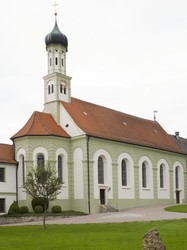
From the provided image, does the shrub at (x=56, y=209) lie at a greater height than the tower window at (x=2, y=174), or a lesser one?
lesser

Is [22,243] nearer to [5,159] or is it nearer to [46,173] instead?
[46,173]

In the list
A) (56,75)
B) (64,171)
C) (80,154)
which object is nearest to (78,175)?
(64,171)

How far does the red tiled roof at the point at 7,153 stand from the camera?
4879 centimetres

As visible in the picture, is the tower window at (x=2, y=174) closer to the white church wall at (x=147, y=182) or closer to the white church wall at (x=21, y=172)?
the white church wall at (x=21, y=172)

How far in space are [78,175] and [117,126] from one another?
1091 centimetres

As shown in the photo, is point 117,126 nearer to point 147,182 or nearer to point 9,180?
point 147,182

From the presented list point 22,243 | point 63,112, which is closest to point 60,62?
point 63,112

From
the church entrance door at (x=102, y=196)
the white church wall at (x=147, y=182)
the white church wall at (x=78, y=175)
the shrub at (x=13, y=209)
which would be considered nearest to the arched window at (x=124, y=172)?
the white church wall at (x=147, y=182)

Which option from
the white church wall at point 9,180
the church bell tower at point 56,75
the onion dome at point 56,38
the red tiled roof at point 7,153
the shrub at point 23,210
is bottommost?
the shrub at point 23,210

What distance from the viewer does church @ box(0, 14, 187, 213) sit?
49312mm

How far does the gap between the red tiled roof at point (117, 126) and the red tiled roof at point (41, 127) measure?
7.20ft

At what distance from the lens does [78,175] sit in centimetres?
5062

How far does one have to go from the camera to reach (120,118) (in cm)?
6203

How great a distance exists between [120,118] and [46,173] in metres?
29.1
